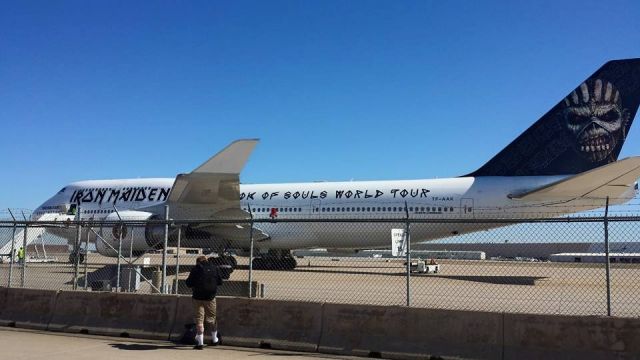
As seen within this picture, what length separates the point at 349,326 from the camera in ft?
26.5

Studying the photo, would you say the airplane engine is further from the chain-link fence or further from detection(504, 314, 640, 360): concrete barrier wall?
detection(504, 314, 640, 360): concrete barrier wall

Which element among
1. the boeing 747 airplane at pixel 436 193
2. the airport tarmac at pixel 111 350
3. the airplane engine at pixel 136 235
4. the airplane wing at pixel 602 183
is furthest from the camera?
the airplane engine at pixel 136 235

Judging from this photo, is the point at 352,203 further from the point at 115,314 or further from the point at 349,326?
the point at 349,326

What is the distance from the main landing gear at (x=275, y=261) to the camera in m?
26.4

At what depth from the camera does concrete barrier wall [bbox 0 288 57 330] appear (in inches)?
402

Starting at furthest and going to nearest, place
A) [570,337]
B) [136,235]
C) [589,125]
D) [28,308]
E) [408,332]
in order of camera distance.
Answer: [136,235], [589,125], [28,308], [408,332], [570,337]

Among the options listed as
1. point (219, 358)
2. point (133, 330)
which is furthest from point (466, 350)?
point (133, 330)

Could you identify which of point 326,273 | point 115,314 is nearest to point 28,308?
point 115,314

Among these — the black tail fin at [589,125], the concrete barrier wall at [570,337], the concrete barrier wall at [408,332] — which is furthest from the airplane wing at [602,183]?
the concrete barrier wall at [408,332]

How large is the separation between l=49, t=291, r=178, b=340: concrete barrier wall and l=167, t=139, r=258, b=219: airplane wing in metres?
8.99

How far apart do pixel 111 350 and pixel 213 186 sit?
13.3 metres

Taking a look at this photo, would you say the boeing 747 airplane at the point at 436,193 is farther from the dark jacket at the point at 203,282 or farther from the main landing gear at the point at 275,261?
the dark jacket at the point at 203,282

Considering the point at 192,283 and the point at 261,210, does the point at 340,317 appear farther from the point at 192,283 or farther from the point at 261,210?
the point at 261,210

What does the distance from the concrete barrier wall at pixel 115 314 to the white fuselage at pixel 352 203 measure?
32.0ft
